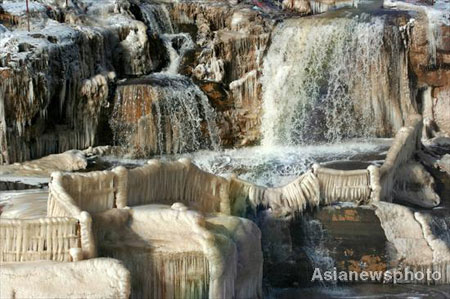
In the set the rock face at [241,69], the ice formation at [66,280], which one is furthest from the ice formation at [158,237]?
the rock face at [241,69]

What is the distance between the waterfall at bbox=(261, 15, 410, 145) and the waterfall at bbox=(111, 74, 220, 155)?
1.51 meters

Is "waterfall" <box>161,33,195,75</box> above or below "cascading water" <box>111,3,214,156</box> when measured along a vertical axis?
above

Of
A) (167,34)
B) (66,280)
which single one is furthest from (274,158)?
(66,280)

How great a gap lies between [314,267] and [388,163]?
231cm

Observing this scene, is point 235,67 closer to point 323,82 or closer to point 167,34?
point 323,82

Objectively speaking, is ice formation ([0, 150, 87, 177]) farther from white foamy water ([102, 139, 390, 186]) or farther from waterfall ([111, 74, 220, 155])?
waterfall ([111, 74, 220, 155])

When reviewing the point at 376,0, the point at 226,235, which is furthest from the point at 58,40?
the point at 376,0

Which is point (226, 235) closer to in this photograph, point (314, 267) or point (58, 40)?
point (314, 267)

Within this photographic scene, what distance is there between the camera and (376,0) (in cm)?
2061

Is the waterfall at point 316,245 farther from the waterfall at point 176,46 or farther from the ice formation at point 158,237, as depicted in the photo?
the waterfall at point 176,46

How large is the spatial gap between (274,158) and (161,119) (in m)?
2.53

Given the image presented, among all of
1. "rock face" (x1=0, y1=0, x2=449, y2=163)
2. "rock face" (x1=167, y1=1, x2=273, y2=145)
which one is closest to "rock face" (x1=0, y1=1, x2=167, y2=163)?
"rock face" (x1=0, y1=0, x2=449, y2=163)

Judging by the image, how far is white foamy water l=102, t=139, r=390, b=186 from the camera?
12328 millimetres

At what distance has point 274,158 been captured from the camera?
45.5ft
